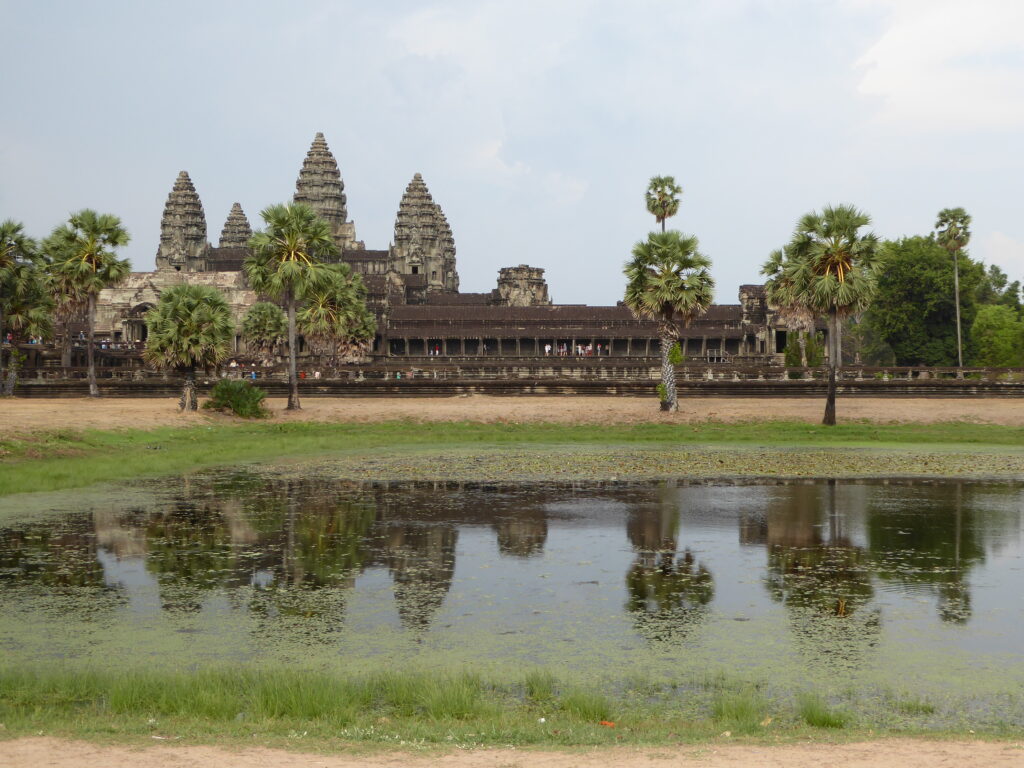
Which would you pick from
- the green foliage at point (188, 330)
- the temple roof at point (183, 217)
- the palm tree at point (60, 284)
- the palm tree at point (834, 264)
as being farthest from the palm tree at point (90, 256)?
the temple roof at point (183, 217)

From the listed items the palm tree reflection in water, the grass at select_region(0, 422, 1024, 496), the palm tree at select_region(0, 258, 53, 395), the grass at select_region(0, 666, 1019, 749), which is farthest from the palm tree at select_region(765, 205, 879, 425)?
the palm tree at select_region(0, 258, 53, 395)

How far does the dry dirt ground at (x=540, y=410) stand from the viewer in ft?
137

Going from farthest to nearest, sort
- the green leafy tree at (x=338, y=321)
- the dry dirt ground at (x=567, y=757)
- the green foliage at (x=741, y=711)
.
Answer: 1. the green leafy tree at (x=338, y=321)
2. the green foliage at (x=741, y=711)
3. the dry dirt ground at (x=567, y=757)

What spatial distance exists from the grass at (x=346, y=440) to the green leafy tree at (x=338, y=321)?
13170 millimetres

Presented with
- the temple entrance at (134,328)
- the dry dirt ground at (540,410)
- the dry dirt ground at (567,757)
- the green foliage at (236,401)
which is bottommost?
the dry dirt ground at (567,757)

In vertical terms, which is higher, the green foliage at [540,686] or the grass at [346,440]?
the grass at [346,440]

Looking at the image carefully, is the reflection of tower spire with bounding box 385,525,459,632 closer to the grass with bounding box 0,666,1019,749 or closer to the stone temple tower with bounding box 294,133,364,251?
the grass with bounding box 0,666,1019,749

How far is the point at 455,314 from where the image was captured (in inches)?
3917

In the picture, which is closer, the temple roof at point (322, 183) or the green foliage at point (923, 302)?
the green foliage at point (923, 302)

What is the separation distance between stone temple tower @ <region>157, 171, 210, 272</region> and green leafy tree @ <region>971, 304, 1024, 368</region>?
84.4 meters

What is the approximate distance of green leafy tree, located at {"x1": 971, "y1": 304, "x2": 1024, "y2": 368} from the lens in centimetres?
7688

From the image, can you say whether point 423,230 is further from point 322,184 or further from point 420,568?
point 420,568

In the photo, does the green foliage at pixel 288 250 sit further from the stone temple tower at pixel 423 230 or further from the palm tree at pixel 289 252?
the stone temple tower at pixel 423 230

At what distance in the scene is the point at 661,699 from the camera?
9.91 meters
